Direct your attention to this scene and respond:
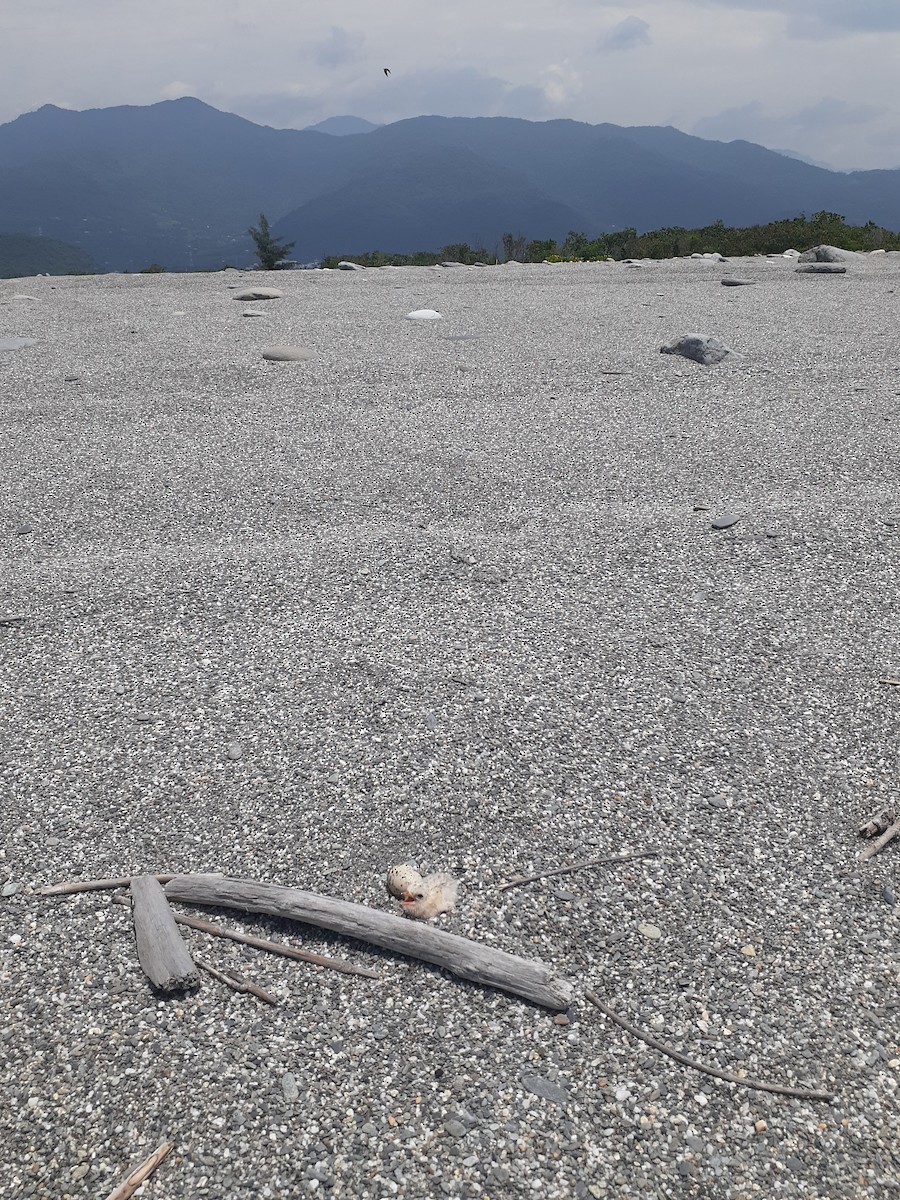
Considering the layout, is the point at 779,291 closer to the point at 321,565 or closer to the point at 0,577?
the point at 321,565

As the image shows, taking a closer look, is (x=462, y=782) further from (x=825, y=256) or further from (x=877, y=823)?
(x=825, y=256)

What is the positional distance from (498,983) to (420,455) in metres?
5.43

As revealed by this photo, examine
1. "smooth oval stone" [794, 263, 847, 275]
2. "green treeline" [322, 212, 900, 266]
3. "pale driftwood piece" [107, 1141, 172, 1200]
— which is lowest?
"pale driftwood piece" [107, 1141, 172, 1200]

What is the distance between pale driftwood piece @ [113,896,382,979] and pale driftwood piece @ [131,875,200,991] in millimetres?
70

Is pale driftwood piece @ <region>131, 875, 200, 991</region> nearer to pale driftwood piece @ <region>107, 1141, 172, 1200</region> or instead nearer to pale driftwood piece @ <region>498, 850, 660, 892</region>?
pale driftwood piece @ <region>107, 1141, 172, 1200</region>

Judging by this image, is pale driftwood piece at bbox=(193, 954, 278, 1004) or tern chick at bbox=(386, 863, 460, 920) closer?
pale driftwood piece at bbox=(193, 954, 278, 1004)

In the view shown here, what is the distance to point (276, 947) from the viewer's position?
2875 millimetres

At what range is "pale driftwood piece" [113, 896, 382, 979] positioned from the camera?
9.20 ft

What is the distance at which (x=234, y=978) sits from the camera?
109 inches

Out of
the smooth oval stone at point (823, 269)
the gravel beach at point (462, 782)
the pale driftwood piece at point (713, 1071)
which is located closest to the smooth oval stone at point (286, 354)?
the gravel beach at point (462, 782)

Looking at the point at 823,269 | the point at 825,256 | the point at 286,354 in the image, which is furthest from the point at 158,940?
the point at 825,256

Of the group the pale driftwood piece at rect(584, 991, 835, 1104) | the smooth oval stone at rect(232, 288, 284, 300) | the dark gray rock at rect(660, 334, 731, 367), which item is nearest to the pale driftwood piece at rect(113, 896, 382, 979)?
the pale driftwood piece at rect(584, 991, 835, 1104)

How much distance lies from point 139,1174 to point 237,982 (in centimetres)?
61

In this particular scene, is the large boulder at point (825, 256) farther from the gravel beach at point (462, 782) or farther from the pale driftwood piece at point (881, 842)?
the pale driftwood piece at point (881, 842)
